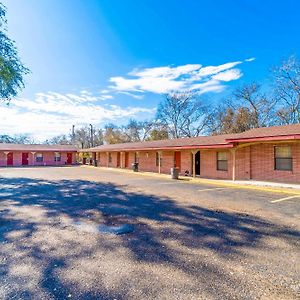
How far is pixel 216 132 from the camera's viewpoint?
4003 cm

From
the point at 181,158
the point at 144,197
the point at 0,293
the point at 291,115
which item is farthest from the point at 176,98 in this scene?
the point at 0,293

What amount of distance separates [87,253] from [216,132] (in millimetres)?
38035

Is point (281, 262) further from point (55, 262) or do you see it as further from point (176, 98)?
point (176, 98)

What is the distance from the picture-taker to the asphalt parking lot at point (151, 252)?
311 cm

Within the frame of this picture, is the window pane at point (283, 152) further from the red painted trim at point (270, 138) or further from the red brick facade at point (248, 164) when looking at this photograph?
the red painted trim at point (270, 138)

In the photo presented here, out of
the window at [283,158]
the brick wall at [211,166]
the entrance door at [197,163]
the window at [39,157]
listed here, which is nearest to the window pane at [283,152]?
the window at [283,158]

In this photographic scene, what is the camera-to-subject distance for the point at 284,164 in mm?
13172

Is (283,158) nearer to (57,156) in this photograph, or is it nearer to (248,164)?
(248,164)

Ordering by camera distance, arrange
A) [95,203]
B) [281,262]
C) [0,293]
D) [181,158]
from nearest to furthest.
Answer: [0,293] < [281,262] < [95,203] < [181,158]

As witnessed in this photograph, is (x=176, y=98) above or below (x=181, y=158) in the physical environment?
above

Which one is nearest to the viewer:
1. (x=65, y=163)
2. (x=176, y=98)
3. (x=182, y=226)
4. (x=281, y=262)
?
(x=281, y=262)

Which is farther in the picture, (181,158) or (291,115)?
(291,115)

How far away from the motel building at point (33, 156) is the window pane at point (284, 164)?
1280 inches

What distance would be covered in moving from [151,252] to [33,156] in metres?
36.5
